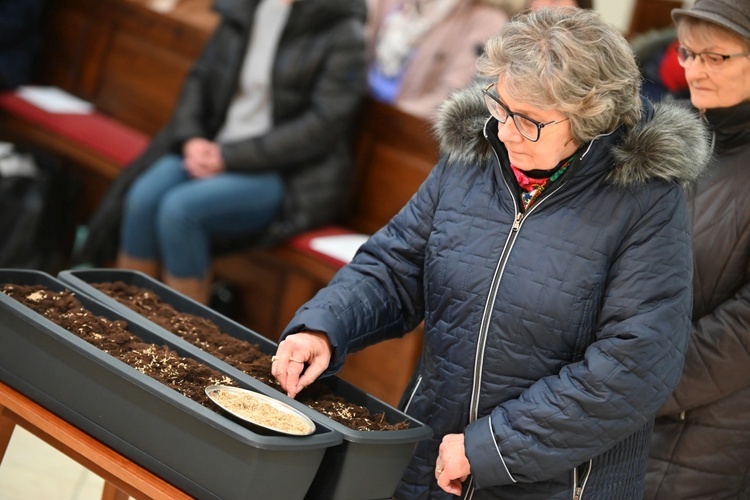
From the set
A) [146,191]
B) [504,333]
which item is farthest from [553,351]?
[146,191]

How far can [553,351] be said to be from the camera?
1859mm

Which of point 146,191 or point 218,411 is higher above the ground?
point 218,411

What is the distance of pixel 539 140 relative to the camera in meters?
1.81

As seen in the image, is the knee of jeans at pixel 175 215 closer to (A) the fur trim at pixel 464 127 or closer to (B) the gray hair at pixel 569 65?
(A) the fur trim at pixel 464 127

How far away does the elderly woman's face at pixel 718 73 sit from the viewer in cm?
218

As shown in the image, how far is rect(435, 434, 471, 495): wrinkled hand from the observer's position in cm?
184

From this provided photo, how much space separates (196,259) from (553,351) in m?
2.37

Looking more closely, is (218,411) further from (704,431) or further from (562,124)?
(704,431)

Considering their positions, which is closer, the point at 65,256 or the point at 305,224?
the point at 305,224

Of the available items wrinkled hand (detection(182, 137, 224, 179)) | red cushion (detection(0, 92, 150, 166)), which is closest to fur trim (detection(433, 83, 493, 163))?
wrinkled hand (detection(182, 137, 224, 179))

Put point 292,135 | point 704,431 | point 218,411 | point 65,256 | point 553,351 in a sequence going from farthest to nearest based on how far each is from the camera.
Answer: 1. point 65,256
2. point 292,135
3. point 704,431
4. point 553,351
5. point 218,411

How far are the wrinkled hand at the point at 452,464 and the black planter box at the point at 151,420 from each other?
0.23 m

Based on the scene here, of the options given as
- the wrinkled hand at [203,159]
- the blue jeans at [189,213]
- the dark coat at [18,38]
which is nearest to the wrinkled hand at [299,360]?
the blue jeans at [189,213]

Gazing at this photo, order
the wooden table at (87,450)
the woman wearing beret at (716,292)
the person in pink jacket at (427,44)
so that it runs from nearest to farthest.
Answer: the wooden table at (87,450), the woman wearing beret at (716,292), the person in pink jacket at (427,44)
